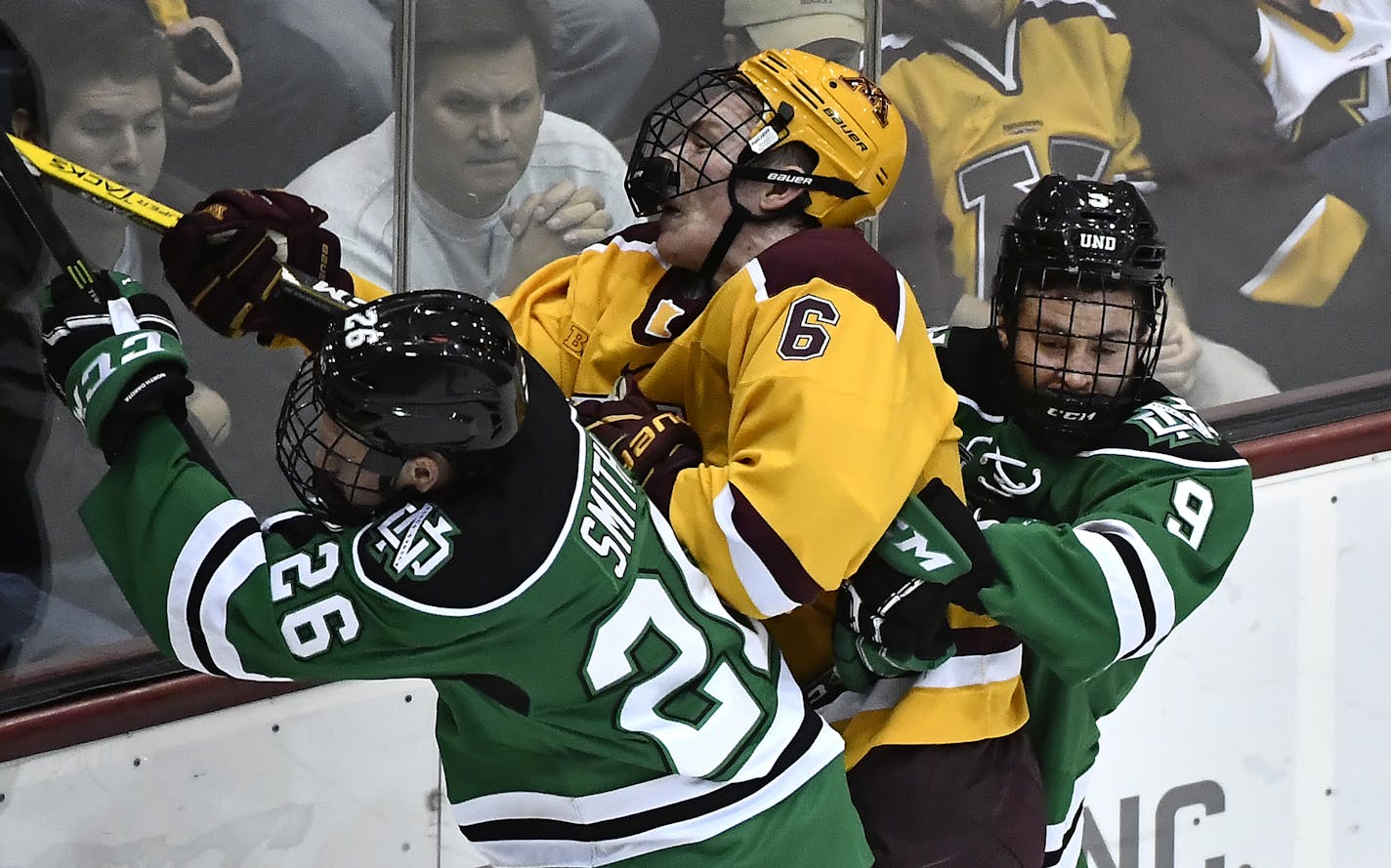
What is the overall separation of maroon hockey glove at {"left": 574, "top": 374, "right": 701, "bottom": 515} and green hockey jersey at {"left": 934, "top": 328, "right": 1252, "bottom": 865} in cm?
32

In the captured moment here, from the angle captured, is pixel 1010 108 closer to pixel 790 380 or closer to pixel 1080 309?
pixel 1080 309

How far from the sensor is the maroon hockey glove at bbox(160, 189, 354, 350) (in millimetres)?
1510

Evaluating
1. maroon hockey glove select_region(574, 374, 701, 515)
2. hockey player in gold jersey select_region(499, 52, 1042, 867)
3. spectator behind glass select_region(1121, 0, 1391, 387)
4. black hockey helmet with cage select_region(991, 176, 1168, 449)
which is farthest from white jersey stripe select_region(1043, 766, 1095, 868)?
spectator behind glass select_region(1121, 0, 1391, 387)

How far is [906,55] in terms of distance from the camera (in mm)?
2738

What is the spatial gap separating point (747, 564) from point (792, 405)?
0.14 metres

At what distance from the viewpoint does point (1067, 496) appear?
1.79 metres

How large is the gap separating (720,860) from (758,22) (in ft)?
4.59

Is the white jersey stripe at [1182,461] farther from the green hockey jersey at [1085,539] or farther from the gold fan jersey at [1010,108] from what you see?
the gold fan jersey at [1010,108]

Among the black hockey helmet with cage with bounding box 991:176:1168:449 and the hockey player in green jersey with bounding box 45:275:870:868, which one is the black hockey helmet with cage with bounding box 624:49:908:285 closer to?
the black hockey helmet with cage with bounding box 991:176:1168:449

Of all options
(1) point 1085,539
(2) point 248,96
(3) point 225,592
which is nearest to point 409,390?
(3) point 225,592

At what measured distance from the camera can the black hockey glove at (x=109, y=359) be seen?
1316 mm

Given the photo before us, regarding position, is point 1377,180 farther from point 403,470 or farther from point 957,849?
point 403,470

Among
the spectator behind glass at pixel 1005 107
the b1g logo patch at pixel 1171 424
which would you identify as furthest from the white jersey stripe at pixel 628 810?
the spectator behind glass at pixel 1005 107

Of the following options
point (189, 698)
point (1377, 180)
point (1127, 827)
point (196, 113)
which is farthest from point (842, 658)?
point (1377, 180)
